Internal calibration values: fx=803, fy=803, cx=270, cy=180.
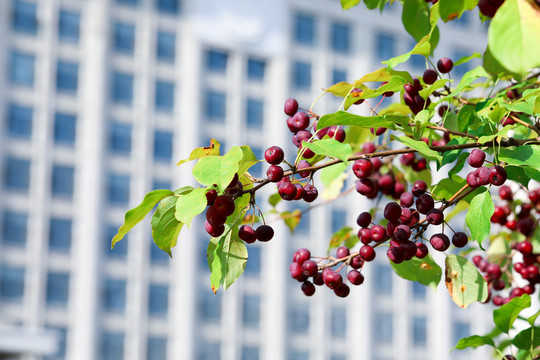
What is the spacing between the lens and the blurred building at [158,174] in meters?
26.8

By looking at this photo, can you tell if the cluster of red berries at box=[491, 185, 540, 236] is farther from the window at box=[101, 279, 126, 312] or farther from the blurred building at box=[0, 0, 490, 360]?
the window at box=[101, 279, 126, 312]

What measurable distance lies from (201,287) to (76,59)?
9.37 meters

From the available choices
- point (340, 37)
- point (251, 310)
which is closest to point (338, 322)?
point (251, 310)

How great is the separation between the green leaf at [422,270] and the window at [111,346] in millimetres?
26123

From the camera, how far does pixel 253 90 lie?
104ft

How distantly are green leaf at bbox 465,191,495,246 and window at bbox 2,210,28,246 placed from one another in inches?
1050

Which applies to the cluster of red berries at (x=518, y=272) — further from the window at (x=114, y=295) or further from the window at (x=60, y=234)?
the window at (x=60, y=234)

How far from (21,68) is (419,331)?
18392 millimetres

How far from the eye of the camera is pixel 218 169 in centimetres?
114

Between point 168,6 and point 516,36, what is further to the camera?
point 168,6

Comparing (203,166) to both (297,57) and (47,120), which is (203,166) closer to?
(47,120)

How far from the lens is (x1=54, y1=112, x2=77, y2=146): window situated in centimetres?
2797

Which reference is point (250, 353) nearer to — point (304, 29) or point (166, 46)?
point (166, 46)

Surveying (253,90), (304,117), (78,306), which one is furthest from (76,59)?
(304,117)
